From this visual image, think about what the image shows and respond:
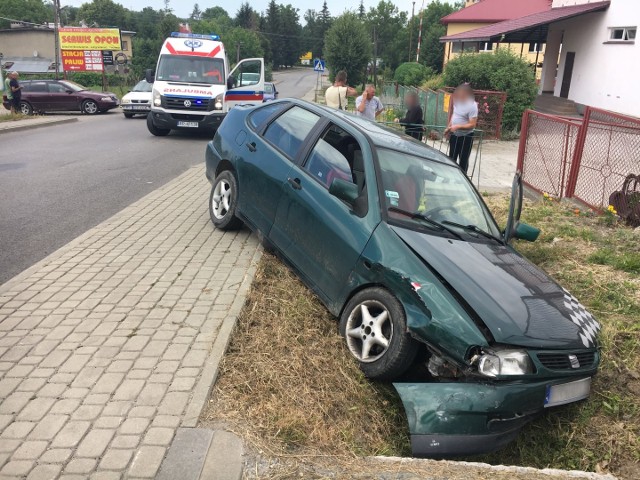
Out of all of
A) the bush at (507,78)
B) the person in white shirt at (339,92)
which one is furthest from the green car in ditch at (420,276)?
the bush at (507,78)

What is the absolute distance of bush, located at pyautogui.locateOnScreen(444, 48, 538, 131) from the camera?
18.3 m

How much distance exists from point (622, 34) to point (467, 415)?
75.0 feet

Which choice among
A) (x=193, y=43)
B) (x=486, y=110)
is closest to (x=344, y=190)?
(x=193, y=43)

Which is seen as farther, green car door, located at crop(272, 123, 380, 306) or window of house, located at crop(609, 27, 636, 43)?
window of house, located at crop(609, 27, 636, 43)

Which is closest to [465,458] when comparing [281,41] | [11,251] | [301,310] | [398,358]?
[398,358]

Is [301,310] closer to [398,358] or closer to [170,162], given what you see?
[398,358]

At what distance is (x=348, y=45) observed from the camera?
50.5 meters

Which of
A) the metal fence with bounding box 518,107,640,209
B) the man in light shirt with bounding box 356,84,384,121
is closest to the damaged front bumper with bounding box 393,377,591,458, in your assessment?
the metal fence with bounding box 518,107,640,209

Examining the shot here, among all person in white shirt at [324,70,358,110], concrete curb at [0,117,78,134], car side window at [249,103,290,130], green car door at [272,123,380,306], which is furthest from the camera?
concrete curb at [0,117,78,134]

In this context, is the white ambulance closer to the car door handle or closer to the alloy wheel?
the car door handle

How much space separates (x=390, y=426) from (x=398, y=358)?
0.52 metres

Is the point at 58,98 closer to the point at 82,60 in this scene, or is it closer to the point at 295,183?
the point at 82,60

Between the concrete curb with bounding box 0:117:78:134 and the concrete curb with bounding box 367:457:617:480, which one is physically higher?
the concrete curb with bounding box 367:457:617:480

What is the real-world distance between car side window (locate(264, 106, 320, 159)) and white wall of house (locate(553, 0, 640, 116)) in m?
17.6
